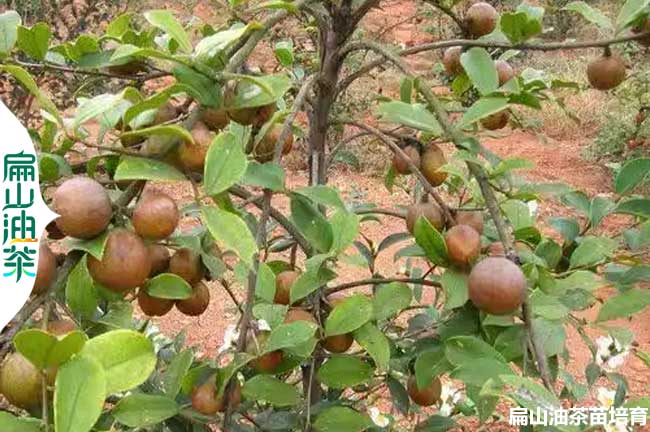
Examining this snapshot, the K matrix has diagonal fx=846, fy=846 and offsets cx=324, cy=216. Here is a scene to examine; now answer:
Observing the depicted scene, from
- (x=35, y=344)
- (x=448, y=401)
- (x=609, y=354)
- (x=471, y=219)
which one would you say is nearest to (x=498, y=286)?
(x=471, y=219)

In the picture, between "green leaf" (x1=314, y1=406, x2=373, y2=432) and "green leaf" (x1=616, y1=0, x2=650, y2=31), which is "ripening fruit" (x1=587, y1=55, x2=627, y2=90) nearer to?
"green leaf" (x1=616, y1=0, x2=650, y2=31)

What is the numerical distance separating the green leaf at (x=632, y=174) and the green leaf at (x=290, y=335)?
0.42 meters

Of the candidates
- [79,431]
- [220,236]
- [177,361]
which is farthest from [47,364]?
[177,361]

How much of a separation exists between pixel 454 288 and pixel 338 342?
152 mm

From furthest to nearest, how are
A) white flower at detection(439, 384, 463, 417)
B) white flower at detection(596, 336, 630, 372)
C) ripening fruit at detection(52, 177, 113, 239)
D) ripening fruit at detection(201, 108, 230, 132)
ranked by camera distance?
1. white flower at detection(439, 384, 463, 417)
2. white flower at detection(596, 336, 630, 372)
3. ripening fruit at detection(201, 108, 230, 132)
4. ripening fruit at detection(52, 177, 113, 239)

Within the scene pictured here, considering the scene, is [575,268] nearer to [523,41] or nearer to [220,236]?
[523,41]

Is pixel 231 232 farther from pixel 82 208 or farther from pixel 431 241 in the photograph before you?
pixel 431 241

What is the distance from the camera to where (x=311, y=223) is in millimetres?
878

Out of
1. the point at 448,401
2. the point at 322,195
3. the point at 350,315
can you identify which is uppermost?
the point at 322,195

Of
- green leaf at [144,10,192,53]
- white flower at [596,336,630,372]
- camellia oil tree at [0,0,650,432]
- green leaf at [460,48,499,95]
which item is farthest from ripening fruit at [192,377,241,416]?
white flower at [596,336,630,372]

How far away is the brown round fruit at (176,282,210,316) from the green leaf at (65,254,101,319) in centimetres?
16

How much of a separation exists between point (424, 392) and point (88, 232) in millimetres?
555

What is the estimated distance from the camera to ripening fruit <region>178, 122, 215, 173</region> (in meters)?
0.70

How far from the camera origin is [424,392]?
3.52ft
